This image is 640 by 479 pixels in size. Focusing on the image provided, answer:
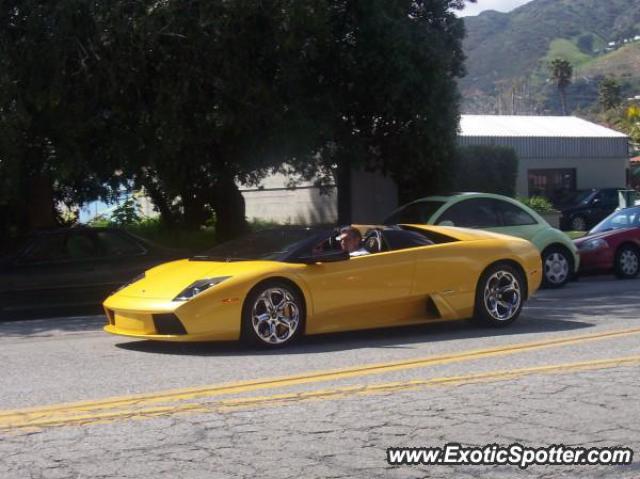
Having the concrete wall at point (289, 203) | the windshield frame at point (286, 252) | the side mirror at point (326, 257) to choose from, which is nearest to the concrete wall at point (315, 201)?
the concrete wall at point (289, 203)

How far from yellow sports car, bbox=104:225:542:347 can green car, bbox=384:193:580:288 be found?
182 inches

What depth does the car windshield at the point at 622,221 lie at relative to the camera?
1766 centimetres

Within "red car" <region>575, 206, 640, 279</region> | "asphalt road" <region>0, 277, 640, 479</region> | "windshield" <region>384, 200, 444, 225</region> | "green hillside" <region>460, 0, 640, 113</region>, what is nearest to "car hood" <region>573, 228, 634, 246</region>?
"red car" <region>575, 206, 640, 279</region>

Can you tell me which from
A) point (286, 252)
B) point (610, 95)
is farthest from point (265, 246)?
point (610, 95)

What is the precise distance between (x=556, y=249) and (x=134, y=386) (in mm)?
9764

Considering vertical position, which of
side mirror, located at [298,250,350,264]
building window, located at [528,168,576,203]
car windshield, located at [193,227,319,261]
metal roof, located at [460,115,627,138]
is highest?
metal roof, located at [460,115,627,138]

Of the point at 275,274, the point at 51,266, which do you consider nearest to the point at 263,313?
the point at 275,274

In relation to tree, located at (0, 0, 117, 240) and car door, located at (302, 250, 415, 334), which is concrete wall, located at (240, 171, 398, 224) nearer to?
tree, located at (0, 0, 117, 240)

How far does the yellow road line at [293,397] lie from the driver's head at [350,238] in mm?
2545

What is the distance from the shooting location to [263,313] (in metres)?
9.41

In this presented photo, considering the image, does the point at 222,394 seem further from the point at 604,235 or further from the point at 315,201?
the point at 315,201

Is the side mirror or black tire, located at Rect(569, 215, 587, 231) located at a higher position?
black tire, located at Rect(569, 215, 587, 231)

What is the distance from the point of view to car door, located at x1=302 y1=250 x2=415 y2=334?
31.9 feet

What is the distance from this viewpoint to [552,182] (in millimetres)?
36406
